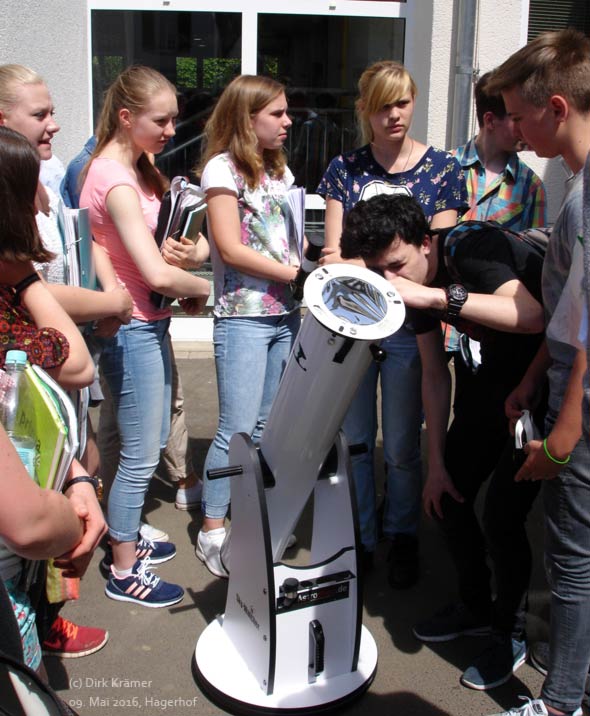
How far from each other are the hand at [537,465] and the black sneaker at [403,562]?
3.76 ft

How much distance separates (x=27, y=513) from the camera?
1398mm

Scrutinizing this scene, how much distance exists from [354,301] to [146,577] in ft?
5.45

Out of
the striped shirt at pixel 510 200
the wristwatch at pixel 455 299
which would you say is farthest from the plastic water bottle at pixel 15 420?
the striped shirt at pixel 510 200

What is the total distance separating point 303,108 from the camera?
6844mm

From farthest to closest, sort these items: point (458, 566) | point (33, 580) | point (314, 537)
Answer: point (458, 566) < point (314, 537) < point (33, 580)

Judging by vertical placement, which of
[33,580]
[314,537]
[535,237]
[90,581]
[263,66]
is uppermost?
[263,66]

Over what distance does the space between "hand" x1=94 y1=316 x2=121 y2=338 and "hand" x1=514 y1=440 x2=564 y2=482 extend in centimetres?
148

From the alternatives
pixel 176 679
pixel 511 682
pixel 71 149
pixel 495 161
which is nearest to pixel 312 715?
pixel 176 679

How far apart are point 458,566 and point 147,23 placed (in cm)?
552

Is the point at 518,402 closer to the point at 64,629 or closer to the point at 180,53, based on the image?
the point at 64,629

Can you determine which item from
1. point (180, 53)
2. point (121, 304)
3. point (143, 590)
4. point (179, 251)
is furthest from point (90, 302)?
point (180, 53)

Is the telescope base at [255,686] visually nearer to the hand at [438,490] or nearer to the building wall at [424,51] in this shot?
the hand at [438,490]

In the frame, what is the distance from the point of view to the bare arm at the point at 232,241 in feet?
10.4

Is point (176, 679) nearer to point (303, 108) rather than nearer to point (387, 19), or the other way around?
point (303, 108)
